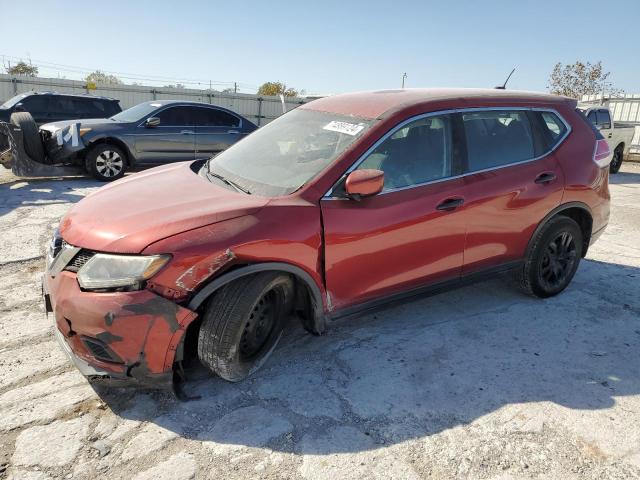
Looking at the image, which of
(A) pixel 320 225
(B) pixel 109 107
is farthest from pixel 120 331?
(B) pixel 109 107

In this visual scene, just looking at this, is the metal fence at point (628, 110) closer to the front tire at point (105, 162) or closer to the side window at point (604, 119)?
the side window at point (604, 119)

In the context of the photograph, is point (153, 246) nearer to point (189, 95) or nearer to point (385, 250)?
point (385, 250)

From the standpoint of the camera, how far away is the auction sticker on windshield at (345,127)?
10.1 ft

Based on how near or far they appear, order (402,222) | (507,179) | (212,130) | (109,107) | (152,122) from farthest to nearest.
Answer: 1. (109,107)
2. (212,130)
3. (152,122)
4. (507,179)
5. (402,222)

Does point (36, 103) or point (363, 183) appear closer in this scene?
point (363, 183)

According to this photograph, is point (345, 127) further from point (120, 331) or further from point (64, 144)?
point (64, 144)

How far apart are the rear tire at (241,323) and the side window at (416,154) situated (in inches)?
38.4

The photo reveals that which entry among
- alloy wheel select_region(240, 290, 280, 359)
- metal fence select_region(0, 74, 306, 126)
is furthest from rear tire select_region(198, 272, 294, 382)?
metal fence select_region(0, 74, 306, 126)

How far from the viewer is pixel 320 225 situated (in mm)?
2744

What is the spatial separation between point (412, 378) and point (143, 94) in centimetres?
2108

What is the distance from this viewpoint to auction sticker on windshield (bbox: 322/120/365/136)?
3.08 metres

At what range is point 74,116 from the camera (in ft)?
39.3

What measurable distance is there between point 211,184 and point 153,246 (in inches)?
34.1

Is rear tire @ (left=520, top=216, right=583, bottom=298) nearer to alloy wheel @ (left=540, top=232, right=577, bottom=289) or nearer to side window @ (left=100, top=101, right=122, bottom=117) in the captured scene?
alloy wheel @ (left=540, top=232, right=577, bottom=289)
